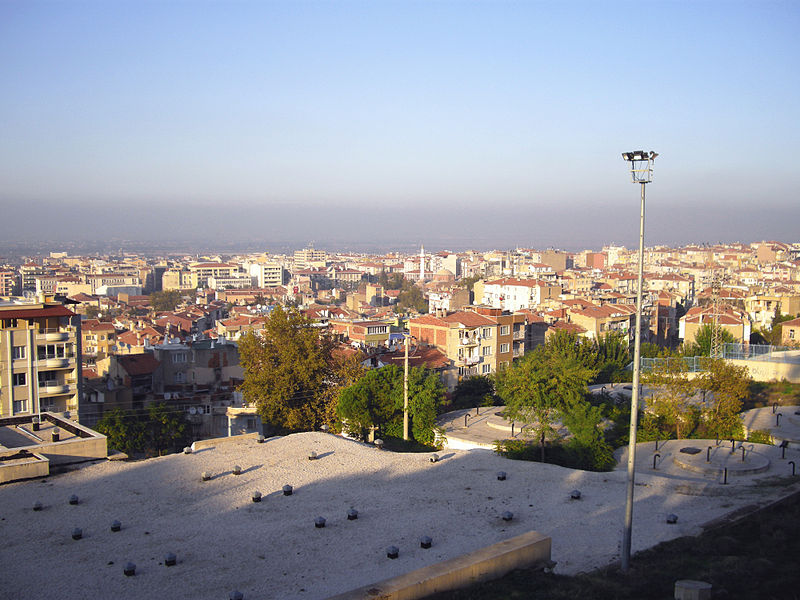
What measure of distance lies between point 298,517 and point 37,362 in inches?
466

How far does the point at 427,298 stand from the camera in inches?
2901

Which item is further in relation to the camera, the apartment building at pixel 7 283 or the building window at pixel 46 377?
the apartment building at pixel 7 283

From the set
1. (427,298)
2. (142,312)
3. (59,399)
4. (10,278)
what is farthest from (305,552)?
(10,278)

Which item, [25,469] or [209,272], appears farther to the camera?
[209,272]

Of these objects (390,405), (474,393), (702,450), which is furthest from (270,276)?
(702,450)

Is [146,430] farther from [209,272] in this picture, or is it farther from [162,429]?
[209,272]

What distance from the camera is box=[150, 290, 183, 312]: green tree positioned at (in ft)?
221

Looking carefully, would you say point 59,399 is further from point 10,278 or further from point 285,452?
point 10,278

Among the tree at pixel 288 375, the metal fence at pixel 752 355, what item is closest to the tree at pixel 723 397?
the metal fence at pixel 752 355

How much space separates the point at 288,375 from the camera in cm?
1756

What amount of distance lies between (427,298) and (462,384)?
168 feet

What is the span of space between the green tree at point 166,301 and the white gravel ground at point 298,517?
58.8m

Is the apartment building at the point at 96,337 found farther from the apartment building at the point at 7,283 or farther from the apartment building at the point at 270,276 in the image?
the apartment building at the point at 270,276

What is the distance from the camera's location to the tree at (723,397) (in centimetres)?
1510
